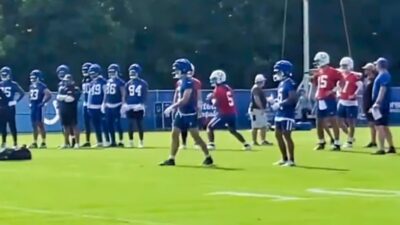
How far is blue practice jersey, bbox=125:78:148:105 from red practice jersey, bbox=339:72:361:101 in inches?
223

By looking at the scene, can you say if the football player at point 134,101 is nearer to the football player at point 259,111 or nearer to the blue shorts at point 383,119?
the football player at point 259,111

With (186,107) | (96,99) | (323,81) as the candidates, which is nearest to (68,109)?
(96,99)

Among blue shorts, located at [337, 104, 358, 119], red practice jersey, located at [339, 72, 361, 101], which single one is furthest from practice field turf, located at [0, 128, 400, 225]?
red practice jersey, located at [339, 72, 361, 101]

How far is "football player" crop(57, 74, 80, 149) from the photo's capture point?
33406 millimetres

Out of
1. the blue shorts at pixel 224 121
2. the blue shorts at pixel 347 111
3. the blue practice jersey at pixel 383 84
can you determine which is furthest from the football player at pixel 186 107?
the blue shorts at pixel 224 121

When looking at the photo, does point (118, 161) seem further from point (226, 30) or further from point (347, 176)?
point (226, 30)

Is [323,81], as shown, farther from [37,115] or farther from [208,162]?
[37,115]

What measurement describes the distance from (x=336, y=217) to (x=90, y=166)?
1015 cm

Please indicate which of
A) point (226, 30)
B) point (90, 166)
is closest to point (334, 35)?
point (226, 30)

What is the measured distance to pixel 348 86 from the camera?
101 feet

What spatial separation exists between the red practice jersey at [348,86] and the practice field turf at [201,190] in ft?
9.01

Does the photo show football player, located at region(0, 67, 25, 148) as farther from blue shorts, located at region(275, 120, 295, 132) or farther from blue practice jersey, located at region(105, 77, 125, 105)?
blue shorts, located at region(275, 120, 295, 132)

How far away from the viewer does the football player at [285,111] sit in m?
23.8

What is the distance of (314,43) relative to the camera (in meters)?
70.8
